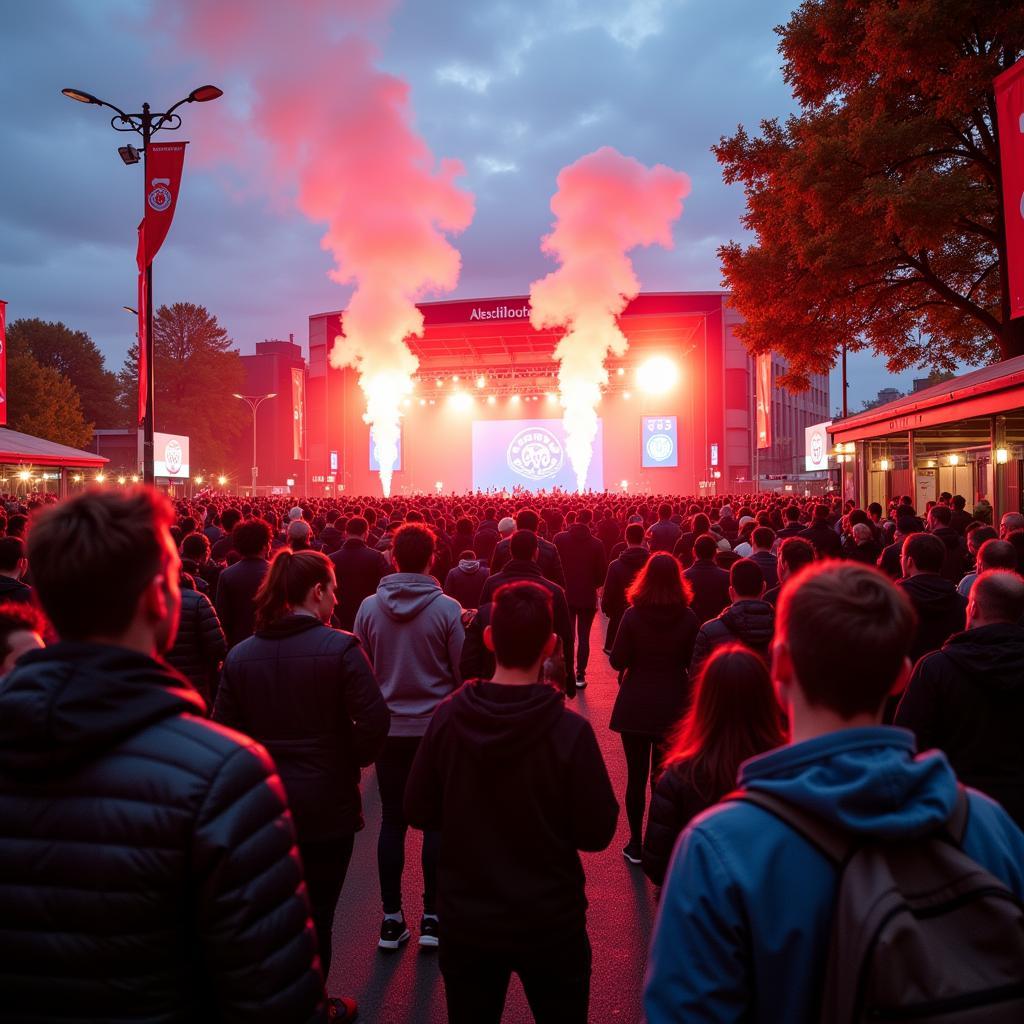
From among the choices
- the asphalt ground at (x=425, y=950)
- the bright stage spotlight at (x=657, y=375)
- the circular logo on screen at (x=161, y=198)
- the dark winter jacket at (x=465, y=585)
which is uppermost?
the bright stage spotlight at (x=657, y=375)

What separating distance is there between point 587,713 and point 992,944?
7529mm

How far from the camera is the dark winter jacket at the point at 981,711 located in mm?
3520

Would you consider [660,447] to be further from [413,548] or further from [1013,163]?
[413,548]

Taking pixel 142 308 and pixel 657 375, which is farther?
pixel 657 375

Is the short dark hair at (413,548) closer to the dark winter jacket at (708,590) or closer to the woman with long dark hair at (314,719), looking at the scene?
the woman with long dark hair at (314,719)

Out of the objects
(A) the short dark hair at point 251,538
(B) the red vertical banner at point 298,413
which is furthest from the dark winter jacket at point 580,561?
(B) the red vertical banner at point 298,413

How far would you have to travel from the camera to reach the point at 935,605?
18.0 ft

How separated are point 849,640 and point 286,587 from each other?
2669 millimetres

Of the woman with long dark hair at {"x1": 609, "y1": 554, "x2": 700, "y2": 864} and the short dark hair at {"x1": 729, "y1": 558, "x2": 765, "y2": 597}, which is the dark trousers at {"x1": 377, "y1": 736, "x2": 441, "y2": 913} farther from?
the short dark hair at {"x1": 729, "y1": 558, "x2": 765, "y2": 597}

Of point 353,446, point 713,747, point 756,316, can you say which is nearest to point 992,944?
point 713,747

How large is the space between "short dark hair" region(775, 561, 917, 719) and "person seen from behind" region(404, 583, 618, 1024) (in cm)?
123

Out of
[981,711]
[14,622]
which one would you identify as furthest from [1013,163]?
[14,622]

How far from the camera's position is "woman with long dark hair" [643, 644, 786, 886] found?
2.87 metres

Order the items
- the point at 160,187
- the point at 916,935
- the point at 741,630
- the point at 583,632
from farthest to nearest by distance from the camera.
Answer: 1. the point at 160,187
2. the point at 583,632
3. the point at 741,630
4. the point at 916,935
